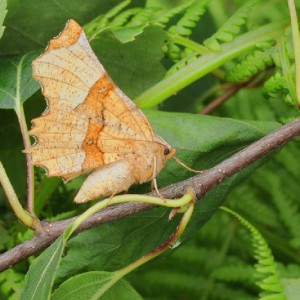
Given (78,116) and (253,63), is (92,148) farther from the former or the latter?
(253,63)

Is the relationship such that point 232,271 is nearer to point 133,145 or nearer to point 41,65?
point 133,145

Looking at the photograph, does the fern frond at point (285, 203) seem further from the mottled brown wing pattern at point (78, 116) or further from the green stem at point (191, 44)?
the mottled brown wing pattern at point (78, 116)

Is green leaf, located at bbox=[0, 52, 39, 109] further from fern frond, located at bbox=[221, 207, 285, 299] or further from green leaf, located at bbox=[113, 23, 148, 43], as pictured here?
fern frond, located at bbox=[221, 207, 285, 299]

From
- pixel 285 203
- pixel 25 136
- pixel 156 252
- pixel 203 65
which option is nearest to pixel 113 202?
pixel 156 252

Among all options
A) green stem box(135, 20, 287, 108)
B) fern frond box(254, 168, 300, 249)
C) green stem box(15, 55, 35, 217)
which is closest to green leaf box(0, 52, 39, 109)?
green stem box(15, 55, 35, 217)

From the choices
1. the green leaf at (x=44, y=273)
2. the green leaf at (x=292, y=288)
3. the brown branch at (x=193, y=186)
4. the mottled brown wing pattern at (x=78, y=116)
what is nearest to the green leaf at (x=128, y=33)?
the mottled brown wing pattern at (x=78, y=116)

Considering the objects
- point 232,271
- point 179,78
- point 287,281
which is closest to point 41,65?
point 179,78
